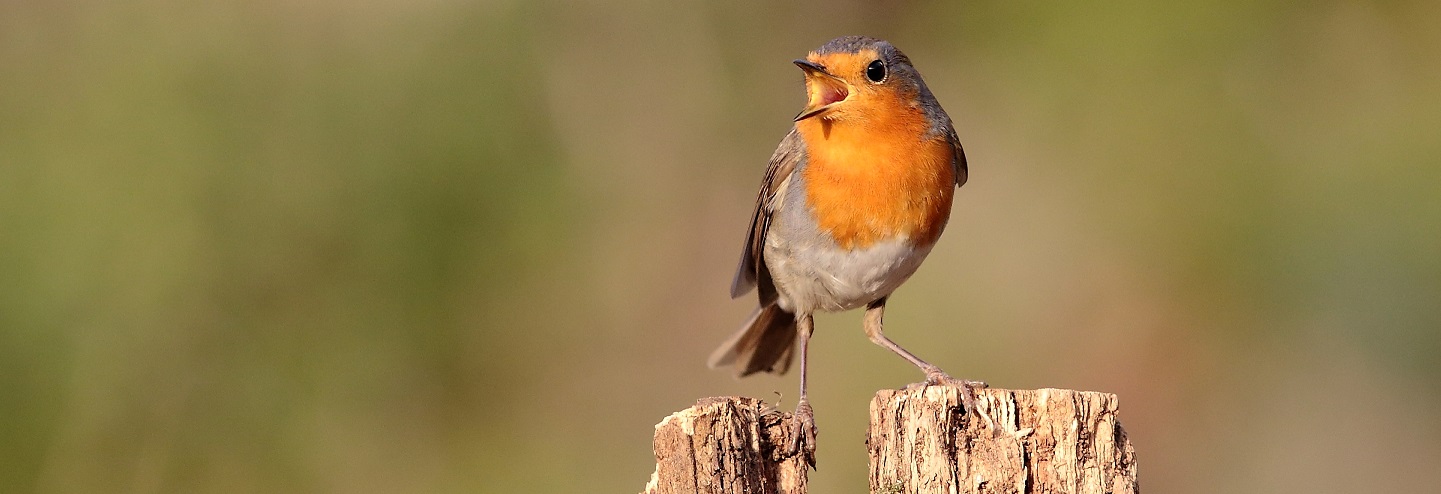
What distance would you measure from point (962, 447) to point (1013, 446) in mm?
126

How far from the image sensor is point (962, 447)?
130 inches

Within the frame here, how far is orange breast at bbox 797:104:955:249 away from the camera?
4.43 metres

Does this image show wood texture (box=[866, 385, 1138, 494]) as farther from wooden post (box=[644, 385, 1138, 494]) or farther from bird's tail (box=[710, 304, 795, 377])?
bird's tail (box=[710, 304, 795, 377])

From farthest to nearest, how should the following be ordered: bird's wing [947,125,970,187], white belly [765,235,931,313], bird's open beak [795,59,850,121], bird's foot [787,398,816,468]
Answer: bird's wing [947,125,970,187] → white belly [765,235,931,313] → bird's open beak [795,59,850,121] → bird's foot [787,398,816,468]

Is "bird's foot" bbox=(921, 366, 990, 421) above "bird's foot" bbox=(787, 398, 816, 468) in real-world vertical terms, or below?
above

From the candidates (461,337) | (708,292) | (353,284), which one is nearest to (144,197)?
(353,284)

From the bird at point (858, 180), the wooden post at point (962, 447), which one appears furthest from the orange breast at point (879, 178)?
the wooden post at point (962, 447)

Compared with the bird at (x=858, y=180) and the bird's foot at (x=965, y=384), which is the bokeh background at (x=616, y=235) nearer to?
the bird at (x=858, y=180)

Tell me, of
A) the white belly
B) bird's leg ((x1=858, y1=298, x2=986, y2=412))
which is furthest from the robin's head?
bird's leg ((x1=858, y1=298, x2=986, y2=412))

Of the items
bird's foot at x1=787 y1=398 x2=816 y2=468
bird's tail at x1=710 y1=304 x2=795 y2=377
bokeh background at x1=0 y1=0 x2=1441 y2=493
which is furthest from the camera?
bokeh background at x1=0 y1=0 x2=1441 y2=493

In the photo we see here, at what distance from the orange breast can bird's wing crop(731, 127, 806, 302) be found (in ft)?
0.65

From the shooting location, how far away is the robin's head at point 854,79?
4.43m

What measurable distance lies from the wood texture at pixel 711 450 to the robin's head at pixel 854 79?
1402mm

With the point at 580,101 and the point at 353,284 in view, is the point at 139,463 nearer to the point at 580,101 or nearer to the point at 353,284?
the point at 353,284
